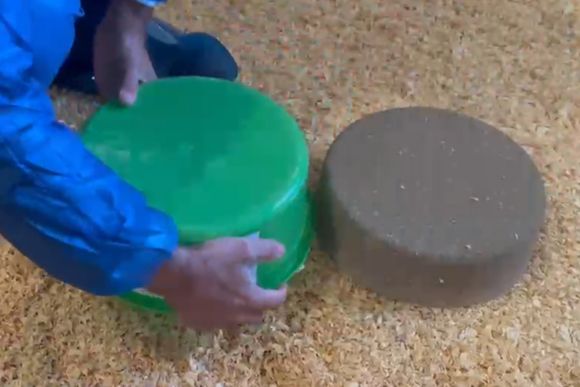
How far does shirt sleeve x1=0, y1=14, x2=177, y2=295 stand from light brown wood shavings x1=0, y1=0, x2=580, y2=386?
0.77 ft

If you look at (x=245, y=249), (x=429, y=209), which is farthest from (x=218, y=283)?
(x=429, y=209)

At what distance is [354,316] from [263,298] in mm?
174

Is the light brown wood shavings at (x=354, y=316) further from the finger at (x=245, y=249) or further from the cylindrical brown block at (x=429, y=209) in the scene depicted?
the finger at (x=245, y=249)

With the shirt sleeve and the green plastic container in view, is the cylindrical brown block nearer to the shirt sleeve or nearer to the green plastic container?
the green plastic container

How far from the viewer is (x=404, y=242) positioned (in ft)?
3.35

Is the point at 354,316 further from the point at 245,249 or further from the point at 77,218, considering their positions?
the point at 77,218

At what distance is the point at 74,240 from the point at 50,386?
304 millimetres

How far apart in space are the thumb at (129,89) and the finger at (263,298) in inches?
11.1

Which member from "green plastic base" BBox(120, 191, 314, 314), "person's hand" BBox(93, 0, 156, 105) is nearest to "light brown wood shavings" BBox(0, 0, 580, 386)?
"green plastic base" BBox(120, 191, 314, 314)

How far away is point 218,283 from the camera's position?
0.88 meters

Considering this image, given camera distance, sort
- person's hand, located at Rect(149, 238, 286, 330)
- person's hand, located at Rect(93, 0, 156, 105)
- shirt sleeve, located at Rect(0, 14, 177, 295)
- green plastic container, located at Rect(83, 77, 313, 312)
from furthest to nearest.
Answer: person's hand, located at Rect(93, 0, 156, 105), green plastic container, located at Rect(83, 77, 313, 312), person's hand, located at Rect(149, 238, 286, 330), shirt sleeve, located at Rect(0, 14, 177, 295)

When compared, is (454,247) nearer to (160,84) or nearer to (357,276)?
(357,276)

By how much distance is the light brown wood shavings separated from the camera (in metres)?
1.03

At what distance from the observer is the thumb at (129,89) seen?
107 cm
